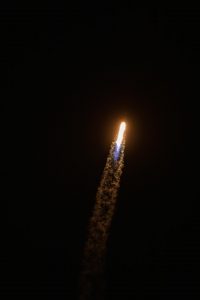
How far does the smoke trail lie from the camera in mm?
20156

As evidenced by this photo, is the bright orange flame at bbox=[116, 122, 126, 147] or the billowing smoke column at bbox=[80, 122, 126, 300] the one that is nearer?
the billowing smoke column at bbox=[80, 122, 126, 300]

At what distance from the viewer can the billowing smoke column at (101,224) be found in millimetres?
20172

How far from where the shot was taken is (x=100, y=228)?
23328 mm

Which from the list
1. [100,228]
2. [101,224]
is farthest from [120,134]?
[100,228]

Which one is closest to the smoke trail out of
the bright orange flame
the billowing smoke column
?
the billowing smoke column

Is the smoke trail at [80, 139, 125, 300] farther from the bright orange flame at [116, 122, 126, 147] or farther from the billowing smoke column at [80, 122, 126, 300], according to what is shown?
the bright orange flame at [116, 122, 126, 147]

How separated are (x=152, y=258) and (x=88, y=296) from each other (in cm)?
562

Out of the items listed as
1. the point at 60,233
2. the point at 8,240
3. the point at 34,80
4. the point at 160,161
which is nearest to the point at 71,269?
the point at 60,233

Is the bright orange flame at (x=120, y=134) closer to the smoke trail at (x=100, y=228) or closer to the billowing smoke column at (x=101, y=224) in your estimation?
the billowing smoke column at (x=101, y=224)

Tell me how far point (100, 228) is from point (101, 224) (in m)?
0.25

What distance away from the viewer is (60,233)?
80.7ft

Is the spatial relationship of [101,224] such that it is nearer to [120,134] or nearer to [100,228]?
[100,228]

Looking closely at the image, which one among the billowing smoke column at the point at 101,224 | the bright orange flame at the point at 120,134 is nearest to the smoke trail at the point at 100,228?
the billowing smoke column at the point at 101,224

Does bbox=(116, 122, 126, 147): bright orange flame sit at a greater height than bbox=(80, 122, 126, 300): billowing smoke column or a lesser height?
greater
